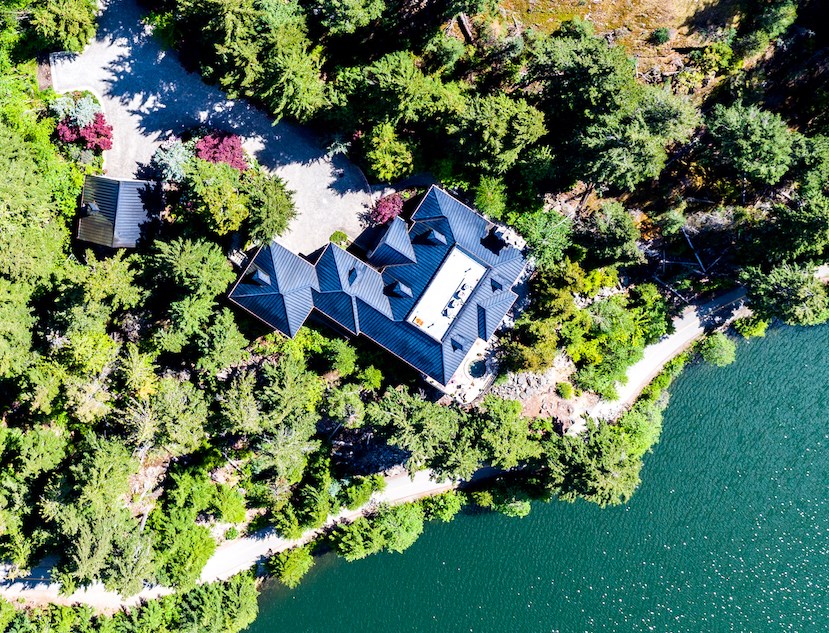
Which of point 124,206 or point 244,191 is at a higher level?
point 244,191

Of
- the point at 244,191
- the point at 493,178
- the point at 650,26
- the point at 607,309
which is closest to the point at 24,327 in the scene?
the point at 244,191

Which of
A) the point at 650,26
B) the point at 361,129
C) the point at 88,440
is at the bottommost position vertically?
the point at 88,440

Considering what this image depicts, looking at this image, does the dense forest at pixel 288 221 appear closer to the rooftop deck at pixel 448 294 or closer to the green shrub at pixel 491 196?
the green shrub at pixel 491 196

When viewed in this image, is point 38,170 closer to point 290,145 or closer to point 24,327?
point 24,327

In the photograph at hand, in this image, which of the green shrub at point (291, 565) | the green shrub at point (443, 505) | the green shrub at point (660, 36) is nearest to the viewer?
the green shrub at point (660, 36)

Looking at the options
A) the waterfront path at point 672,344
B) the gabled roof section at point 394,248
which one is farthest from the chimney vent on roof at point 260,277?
the waterfront path at point 672,344

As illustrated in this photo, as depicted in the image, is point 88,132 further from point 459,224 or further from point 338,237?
point 459,224
